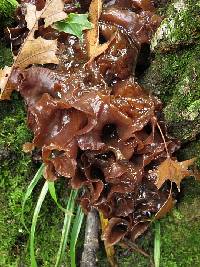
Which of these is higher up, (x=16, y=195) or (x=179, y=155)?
(x=179, y=155)

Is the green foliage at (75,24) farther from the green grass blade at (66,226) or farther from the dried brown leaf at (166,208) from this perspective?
the dried brown leaf at (166,208)

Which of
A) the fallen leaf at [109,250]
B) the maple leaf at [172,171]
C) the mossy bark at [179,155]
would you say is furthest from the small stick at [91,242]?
the maple leaf at [172,171]

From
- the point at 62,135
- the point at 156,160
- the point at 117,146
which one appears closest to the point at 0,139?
the point at 62,135

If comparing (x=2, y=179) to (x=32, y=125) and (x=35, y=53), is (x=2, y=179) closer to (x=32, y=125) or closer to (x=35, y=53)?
(x=32, y=125)

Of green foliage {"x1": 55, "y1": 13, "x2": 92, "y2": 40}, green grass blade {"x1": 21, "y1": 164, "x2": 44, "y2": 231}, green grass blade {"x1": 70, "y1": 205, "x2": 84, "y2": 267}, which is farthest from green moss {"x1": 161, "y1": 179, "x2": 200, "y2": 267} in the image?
green foliage {"x1": 55, "y1": 13, "x2": 92, "y2": 40}

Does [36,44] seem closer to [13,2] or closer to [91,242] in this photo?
[13,2]

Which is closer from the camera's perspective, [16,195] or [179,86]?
[179,86]

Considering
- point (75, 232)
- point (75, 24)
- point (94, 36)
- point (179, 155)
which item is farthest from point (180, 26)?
point (75, 232)
